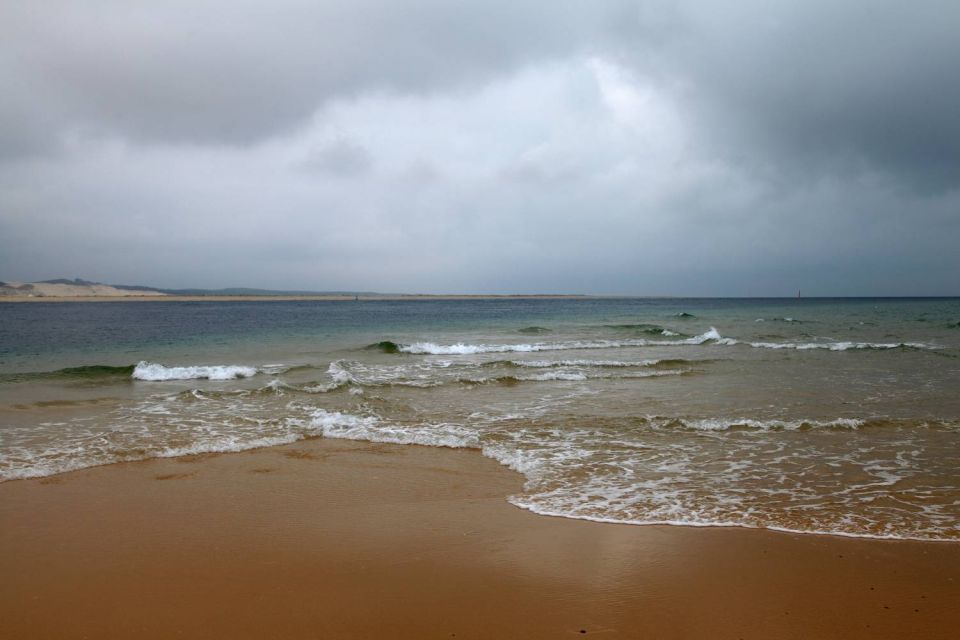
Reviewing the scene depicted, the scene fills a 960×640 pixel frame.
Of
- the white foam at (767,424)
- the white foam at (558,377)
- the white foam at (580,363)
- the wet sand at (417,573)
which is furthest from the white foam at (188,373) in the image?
the white foam at (767,424)

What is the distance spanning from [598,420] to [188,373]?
14.2 m

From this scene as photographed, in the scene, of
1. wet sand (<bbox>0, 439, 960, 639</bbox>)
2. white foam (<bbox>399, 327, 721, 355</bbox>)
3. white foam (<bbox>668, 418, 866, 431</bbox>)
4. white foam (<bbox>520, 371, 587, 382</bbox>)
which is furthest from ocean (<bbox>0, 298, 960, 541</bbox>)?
white foam (<bbox>399, 327, 721, 355</bbox>)

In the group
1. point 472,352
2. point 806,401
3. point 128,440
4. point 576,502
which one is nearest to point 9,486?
point 128,440

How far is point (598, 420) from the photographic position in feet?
35.6

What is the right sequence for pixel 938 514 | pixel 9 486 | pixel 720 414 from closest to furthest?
pixel 938 514
pixel 9 486
pixel 720 414

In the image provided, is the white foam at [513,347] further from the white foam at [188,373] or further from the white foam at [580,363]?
the white foam at [188,373]

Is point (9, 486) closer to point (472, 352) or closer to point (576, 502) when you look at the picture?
point (576, 502)

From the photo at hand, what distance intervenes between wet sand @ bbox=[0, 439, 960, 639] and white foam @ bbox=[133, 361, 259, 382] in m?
10.9

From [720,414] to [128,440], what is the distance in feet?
38.1

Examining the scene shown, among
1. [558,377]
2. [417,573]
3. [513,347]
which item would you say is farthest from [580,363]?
[417,573]

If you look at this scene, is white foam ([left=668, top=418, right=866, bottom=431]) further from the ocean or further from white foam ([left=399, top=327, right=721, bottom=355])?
white foam ([left=399, top=327, right=721, bottom=355])

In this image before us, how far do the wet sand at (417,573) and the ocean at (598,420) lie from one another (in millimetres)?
751

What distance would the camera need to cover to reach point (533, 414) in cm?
1162

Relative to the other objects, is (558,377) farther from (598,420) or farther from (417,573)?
(417,573)
